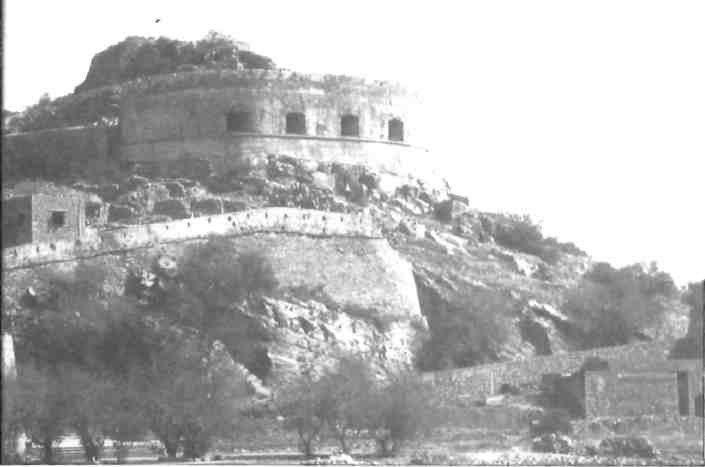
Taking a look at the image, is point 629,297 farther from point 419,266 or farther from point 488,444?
point 488,444

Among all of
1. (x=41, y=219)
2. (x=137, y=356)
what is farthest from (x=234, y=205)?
(x=137, y=356)

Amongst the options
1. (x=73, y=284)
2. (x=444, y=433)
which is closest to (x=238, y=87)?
(x=73, y=284)

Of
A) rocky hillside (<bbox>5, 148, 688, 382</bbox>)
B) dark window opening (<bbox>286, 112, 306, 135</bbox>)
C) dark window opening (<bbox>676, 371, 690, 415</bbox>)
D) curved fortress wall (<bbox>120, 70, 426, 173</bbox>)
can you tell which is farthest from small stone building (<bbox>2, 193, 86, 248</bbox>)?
dark window opening (<bbox>676, 371, 690, 415</bbox>)

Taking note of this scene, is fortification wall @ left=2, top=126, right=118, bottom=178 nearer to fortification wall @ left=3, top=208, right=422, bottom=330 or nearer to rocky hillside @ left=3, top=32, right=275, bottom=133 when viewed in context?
rocky hillside @ left=3, top=32, right=275, bottom=133

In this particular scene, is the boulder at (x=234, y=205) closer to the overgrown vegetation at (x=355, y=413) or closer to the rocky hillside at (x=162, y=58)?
the rocky hillside at (x=162, y=58)

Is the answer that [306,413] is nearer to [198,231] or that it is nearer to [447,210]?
[198,231]

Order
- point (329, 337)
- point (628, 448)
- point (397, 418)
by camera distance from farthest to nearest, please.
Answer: point (329, 337) < point (397, 418) < point (628, 448)

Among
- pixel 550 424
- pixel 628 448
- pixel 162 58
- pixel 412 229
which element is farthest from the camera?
pixel 162 58
